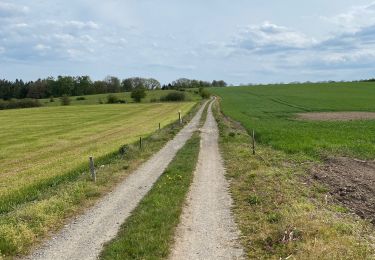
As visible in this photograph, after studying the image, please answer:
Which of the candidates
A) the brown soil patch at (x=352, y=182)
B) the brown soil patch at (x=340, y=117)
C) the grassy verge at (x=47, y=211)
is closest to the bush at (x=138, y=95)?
the brown soil patch at (x=340, y=117)

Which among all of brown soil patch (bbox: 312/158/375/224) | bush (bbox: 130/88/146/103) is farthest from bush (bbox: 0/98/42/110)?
brown soil patch (bbox: 312/158/375/224)

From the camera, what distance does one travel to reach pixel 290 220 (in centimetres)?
1098

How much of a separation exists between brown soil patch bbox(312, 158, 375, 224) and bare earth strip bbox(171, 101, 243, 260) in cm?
377

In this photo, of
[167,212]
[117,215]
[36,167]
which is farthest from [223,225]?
[36,167]

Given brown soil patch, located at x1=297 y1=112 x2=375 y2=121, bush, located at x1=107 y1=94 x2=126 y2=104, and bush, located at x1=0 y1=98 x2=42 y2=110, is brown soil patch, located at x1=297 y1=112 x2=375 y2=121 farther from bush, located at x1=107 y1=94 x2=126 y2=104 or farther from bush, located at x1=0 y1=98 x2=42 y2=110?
bush, located at x1=0 y1=98 x2=42 y2=110

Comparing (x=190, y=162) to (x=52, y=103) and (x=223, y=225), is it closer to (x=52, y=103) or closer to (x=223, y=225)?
(x=223, y=225)

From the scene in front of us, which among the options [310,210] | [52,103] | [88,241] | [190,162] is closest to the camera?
[88,241]

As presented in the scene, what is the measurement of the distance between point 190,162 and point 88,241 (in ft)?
40.2

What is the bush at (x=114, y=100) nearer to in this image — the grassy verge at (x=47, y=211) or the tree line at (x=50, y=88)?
the tree line at (x=50, y=88)

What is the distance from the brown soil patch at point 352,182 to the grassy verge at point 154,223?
519 centimetres

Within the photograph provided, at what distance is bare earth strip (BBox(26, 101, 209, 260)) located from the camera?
9836 millimetres

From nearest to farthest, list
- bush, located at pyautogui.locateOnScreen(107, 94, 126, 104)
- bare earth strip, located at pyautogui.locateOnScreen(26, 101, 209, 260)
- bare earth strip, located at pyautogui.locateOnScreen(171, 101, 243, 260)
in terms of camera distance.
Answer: bare earth strip, located at pyautogui.locateOnScreen(171, 101, 243, 260) → bare earth strip, located at pyautogui.locateOnScreen(26, 101, 209, 260) → bush, located at pyautogui.locateOnScreen(107, 94, 126, 104)

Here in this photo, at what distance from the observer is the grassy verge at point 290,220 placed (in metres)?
9.11

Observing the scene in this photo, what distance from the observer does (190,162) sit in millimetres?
22500
